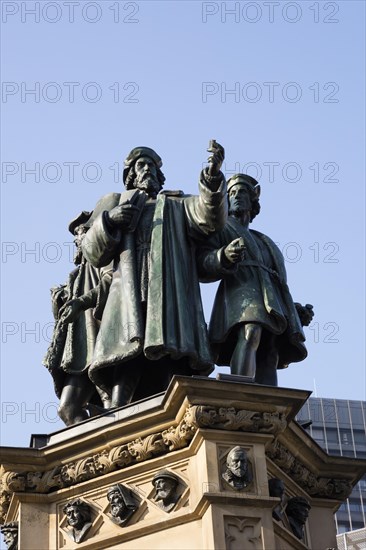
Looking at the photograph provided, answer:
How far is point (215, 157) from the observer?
14773mm

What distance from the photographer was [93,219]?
53.8ft

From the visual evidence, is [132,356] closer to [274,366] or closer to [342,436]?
[274,366]

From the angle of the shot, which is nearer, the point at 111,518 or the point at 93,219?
the point at 111,518

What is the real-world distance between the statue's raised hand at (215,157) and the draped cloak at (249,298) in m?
0.96

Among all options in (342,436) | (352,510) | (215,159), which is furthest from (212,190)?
(342,436)

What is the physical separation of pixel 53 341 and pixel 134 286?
54.4 inches

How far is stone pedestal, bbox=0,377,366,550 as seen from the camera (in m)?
13.0

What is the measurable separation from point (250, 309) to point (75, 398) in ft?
7.12

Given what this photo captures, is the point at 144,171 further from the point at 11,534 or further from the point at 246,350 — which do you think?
the point at 11,534

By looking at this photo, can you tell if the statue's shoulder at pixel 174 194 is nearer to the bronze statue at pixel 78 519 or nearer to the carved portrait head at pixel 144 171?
the carved portrait head at pixel 144 171

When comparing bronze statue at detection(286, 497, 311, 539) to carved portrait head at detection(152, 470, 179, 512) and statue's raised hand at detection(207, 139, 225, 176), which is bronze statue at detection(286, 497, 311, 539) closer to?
carved portrait head at detection(152, 470, 179, 512)

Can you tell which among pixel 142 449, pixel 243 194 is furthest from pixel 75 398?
pixel 243 194

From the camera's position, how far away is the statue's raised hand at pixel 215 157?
1466 centimetres

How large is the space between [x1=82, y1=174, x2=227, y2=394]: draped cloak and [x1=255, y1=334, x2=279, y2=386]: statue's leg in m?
0.85
